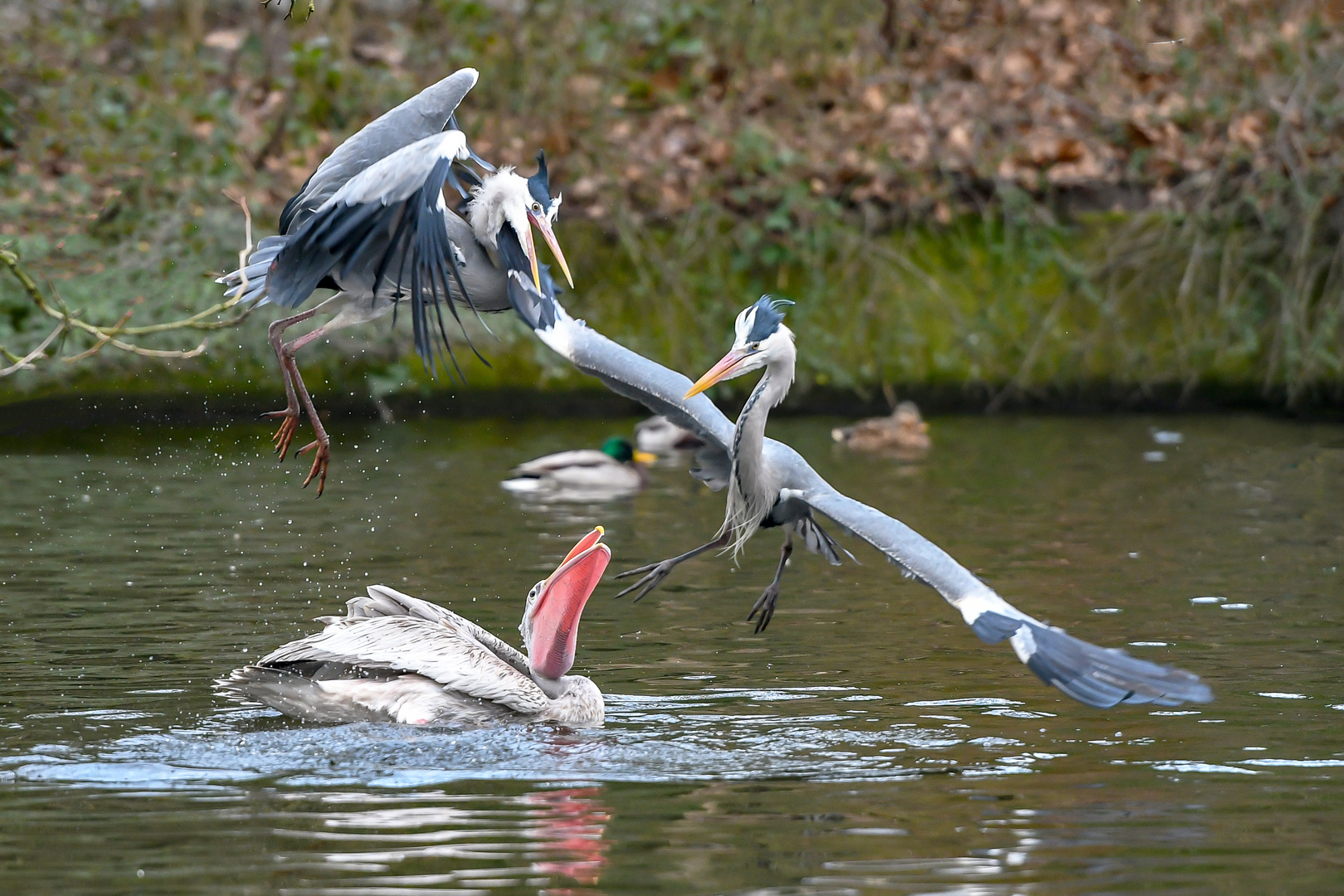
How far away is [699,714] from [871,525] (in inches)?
35.5

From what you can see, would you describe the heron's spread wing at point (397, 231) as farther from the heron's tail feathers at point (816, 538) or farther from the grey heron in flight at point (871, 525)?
the heron's tail feathers at point (816, 538)

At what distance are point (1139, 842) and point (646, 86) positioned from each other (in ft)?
43.3

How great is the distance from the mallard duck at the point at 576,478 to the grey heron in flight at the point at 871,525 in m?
5.07

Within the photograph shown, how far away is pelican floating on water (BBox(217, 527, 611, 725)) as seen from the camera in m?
6.32

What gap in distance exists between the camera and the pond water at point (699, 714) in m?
4.56

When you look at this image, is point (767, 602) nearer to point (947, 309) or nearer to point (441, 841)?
point (441, 841)

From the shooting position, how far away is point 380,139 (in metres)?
6.75

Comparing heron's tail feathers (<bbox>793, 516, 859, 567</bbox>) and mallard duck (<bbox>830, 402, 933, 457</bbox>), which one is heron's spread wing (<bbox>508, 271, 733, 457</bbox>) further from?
mallard duck (<bbox>830, 402, 933, 457</bbox>)

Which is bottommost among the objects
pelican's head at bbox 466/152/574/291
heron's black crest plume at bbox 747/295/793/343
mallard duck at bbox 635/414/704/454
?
mallard duck at bbox 635/414/704/454

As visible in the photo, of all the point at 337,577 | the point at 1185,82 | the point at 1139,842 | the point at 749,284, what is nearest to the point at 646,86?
the point at 749,284

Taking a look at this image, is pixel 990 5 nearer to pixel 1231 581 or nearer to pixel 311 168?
pixel 311 168

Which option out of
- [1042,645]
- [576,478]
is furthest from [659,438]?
[1042,645]

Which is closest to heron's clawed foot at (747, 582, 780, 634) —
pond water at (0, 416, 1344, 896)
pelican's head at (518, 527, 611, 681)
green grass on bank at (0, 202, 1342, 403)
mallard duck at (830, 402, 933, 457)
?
pond water at (0, 416, 1344, 896)

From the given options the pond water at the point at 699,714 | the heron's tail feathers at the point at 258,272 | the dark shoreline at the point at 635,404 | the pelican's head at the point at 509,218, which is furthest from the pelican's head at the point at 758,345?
the dark shoreline at the point at 635,404
